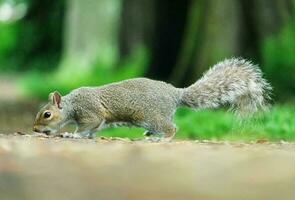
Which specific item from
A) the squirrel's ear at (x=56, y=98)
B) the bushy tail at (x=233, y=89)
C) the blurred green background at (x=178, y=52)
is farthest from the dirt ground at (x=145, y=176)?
the blurred green background at (x=178, y=52)

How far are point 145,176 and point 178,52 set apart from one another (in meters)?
18.4

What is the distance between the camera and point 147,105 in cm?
909

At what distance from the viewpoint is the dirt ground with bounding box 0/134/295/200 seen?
195 inches

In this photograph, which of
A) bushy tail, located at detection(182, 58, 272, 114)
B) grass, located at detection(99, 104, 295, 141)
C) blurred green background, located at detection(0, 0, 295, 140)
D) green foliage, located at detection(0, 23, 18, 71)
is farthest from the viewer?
green foliage, located at detection(0, 23, 18, 71)

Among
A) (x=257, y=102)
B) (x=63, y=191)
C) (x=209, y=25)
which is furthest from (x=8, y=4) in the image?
(x=63, y=191)

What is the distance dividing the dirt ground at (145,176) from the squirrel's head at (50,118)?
253 cm

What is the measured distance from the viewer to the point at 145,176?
5375mm

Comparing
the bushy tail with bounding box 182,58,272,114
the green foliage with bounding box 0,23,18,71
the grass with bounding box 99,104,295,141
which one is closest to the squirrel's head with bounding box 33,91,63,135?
the bushy tail with bounding box 182,58,272,114

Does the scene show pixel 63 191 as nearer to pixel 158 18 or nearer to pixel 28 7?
pixel 158 18

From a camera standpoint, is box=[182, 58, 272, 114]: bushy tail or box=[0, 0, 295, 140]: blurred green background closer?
box=[182, 58, 272, 114]: bushy tail

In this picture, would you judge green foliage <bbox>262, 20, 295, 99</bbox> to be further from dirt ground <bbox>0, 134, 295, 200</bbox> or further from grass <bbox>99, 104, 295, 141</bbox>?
dirt ground <bbox>0, 134, 295, 200</bbox>

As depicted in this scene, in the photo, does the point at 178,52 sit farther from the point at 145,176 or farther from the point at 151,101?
the point at 145,176

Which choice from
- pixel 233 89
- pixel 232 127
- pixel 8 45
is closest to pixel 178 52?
pixel 232 127

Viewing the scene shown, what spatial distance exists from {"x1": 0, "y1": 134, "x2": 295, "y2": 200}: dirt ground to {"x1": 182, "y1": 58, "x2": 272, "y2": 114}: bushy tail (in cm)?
302
